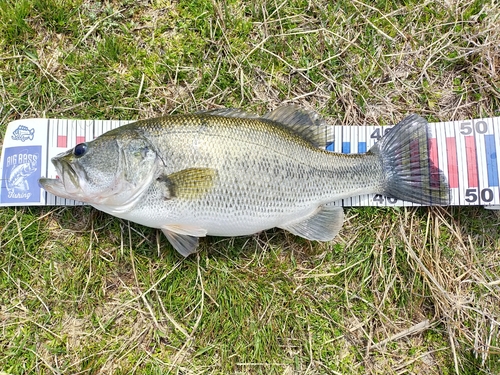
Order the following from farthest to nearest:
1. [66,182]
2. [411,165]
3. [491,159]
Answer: [491,159], [411,165], [66,182]

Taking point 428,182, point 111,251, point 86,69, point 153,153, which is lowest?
point 111,251

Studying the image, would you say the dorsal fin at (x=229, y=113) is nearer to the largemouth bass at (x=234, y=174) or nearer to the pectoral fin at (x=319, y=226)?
the largemouth bass at (x=234, y=174)

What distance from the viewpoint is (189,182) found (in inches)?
113

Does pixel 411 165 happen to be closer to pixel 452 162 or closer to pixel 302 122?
pixel 452 162

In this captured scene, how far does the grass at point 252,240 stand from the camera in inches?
131

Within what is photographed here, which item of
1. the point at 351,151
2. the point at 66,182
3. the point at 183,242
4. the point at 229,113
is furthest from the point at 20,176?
the point at 351,151

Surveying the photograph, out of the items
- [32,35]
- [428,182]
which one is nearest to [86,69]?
[32,35]

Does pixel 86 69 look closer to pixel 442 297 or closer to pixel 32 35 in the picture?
pixel 32 35

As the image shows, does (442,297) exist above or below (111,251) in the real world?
below

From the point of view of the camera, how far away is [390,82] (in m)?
3.58

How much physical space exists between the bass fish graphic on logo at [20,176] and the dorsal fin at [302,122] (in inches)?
75.8

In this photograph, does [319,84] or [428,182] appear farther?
[319,84]

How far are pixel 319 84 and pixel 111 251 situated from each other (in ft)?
7.50

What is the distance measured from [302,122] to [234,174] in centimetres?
74
